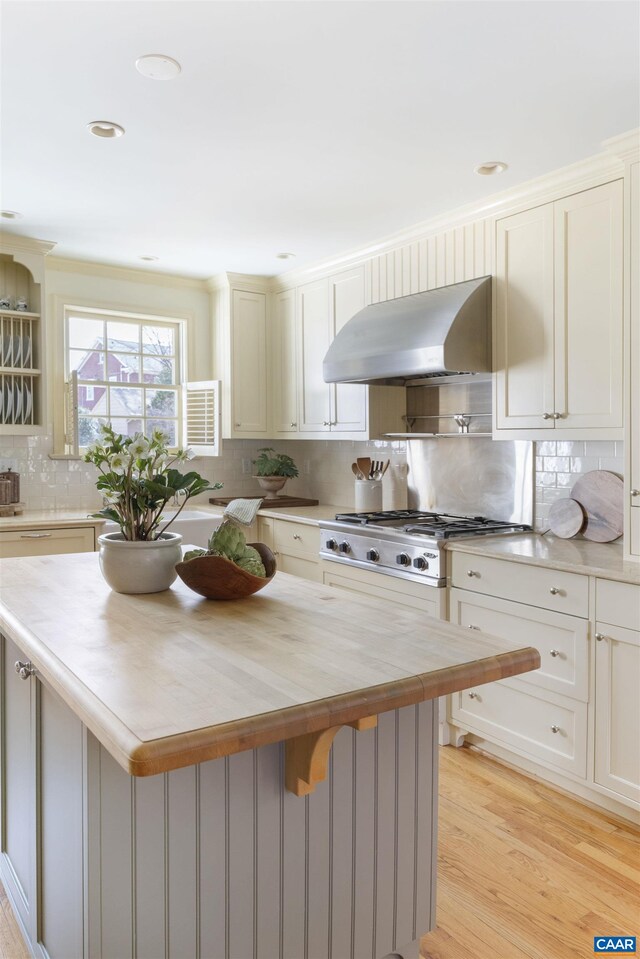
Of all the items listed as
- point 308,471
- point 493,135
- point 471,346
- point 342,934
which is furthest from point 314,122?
point 308,471

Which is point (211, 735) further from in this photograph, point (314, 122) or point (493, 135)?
point (493, 135)

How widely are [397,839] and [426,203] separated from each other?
285 cm

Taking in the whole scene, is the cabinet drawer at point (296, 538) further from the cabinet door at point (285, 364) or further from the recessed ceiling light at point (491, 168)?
the recessed ceiling light at point (491, 168)

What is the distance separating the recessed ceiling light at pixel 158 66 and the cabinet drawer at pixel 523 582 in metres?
2.19

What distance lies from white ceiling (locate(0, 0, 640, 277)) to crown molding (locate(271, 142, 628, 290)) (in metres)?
0.06

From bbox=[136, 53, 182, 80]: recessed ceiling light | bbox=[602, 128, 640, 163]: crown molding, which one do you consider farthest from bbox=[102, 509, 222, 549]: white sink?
bbox=[602, 128, 640, 163]: crown molding

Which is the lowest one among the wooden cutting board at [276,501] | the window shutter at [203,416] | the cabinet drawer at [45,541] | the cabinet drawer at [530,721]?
the cabinet drawer at [530,721]

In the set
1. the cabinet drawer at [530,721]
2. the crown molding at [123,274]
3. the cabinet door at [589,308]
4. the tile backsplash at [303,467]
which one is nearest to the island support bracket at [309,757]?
the cabinet drawer at [530,721]

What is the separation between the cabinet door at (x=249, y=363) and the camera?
4.89 m

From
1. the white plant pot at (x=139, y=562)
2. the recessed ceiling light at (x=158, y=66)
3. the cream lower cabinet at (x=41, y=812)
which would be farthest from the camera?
the recessed ceiling light at (x=158, y=66)

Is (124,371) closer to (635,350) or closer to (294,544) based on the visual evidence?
(294,544)

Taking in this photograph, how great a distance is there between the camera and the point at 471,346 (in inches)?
130

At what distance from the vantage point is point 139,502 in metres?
1.95

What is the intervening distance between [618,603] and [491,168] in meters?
1.88
